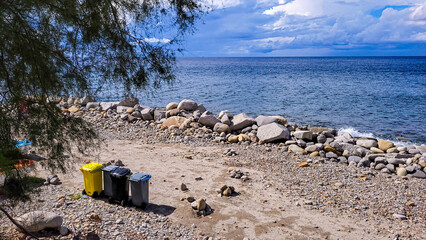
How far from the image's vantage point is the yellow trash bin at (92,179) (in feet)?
23.7

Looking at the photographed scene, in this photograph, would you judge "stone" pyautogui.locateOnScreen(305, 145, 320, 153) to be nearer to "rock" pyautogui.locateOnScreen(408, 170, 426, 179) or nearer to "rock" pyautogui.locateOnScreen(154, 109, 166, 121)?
"rock" pyautogui.locateOnScreen(408, 170, 426, 179)

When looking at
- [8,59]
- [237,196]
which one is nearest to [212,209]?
[237,196]

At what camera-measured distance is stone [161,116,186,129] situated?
50.8 feet

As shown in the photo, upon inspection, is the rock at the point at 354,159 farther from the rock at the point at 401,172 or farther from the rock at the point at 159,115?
the rock at the point at 159,115

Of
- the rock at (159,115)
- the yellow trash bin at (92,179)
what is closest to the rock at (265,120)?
the rock at (159,115)

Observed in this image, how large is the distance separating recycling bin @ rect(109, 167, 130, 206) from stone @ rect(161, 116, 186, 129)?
27.3 ft

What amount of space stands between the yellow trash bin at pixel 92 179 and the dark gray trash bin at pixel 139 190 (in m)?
0.91

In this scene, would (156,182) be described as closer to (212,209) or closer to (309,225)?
(212,209)

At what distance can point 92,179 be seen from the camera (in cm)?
725

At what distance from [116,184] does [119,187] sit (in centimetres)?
10

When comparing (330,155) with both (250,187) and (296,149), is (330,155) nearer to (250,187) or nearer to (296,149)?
(296,149)

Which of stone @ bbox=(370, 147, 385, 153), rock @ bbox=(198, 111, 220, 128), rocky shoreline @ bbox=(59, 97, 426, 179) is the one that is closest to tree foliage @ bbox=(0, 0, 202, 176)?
rocky shoreline @ bbox=(59, 97, 426, 179)

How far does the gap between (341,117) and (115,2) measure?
20756mm

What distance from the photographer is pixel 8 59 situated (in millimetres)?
3943
